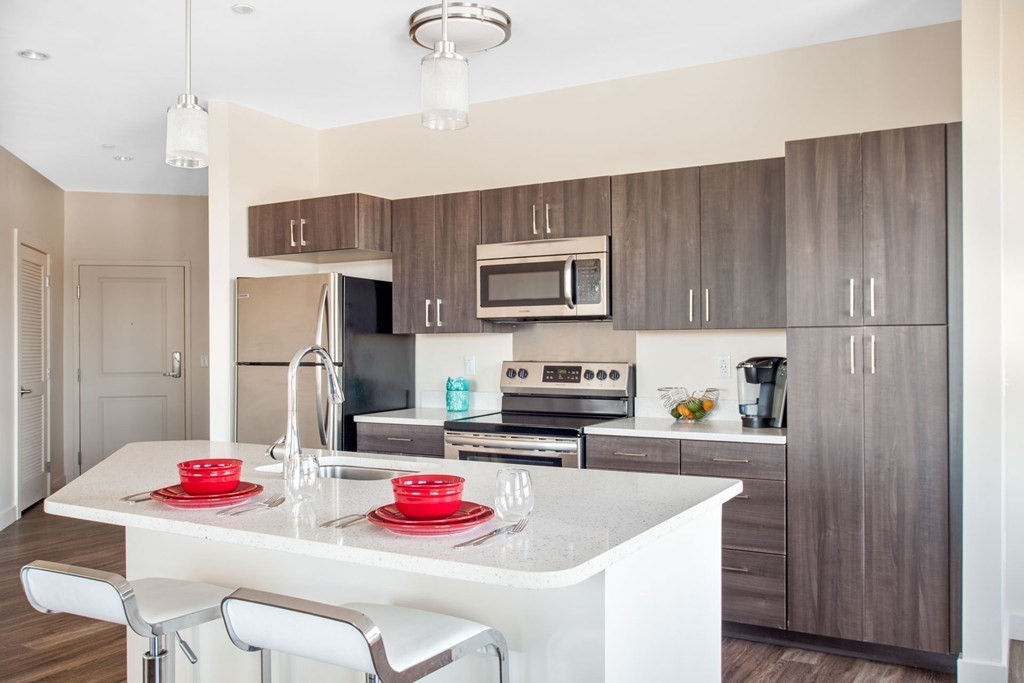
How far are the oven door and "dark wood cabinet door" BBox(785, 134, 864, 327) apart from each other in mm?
1096

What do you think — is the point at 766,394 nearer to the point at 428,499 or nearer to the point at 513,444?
the point at 513,444

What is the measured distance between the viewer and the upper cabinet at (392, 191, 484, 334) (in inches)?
169

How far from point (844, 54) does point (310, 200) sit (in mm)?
2766

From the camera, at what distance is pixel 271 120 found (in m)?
4.83

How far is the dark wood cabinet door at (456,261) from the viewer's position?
14.1ft

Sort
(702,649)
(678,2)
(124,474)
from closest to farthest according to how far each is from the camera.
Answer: (702,649) < (124,474) < (678,2)

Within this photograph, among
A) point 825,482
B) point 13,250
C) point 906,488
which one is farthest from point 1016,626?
point 13,250

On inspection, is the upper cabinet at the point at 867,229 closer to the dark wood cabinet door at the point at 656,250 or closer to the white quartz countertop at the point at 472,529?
the dark wood cabinet door at the point at 656,250

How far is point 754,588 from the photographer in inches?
132

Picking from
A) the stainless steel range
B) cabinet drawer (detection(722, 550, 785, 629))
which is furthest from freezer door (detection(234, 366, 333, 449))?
cabinet drawer (detection(722, 550, 785, 629))

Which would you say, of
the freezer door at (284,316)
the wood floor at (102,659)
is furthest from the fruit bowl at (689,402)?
the freezer door at (284,316)

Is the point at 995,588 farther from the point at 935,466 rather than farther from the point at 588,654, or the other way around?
the point at 588,654

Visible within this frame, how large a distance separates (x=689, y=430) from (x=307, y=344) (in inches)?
83.6

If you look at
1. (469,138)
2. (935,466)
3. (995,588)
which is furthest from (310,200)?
(995,588)
